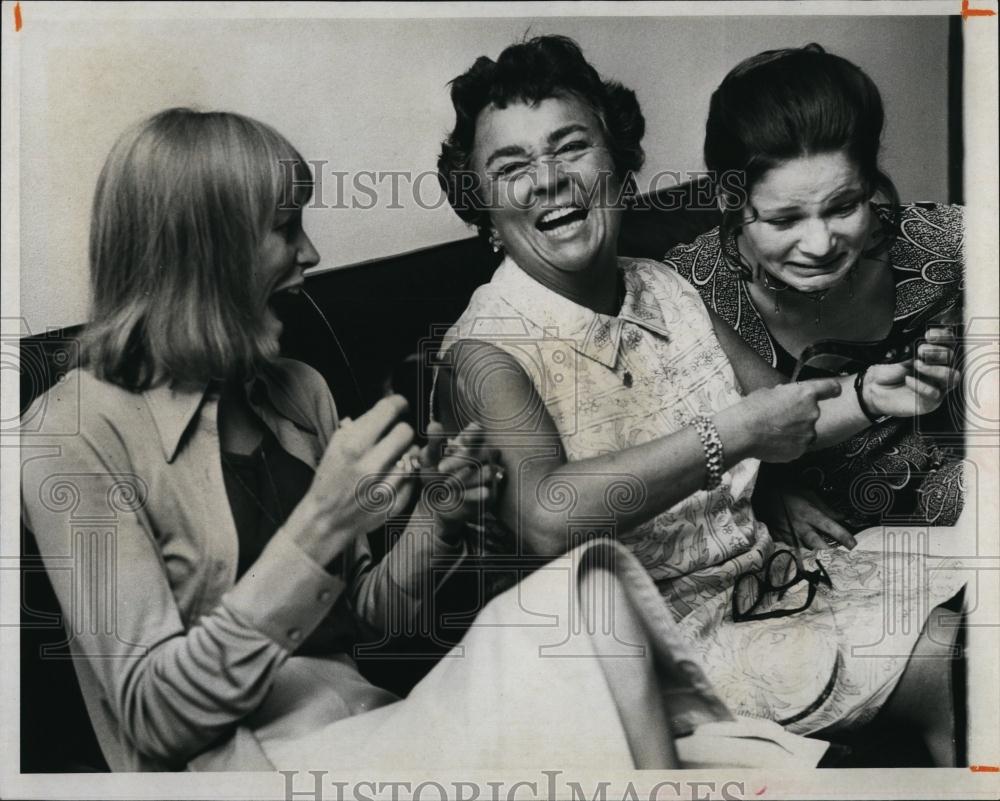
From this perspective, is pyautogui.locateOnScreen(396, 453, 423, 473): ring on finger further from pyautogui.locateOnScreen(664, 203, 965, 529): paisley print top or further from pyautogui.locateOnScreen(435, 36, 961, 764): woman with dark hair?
pyautogui.locateOnScreen(664, 203, 965, 529): paisley print top

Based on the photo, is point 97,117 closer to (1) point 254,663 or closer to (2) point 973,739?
(1) point 254,663

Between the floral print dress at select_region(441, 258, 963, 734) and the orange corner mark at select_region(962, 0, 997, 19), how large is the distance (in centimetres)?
128

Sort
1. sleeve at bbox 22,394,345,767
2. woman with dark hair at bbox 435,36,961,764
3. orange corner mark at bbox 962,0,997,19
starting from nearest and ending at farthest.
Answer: sleeve at bbox 22,394,345,767 < woman with dark hair at bbox 435,36,961,764 < orange corner mark at bbox 962,0,997,19

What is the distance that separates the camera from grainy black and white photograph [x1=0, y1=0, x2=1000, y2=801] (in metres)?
3.26

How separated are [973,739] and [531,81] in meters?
2.47

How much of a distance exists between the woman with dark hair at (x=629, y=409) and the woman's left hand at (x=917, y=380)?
0.06ft

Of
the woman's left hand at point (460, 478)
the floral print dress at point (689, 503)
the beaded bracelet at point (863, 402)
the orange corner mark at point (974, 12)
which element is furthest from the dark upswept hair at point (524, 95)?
the orange corner mark at point (974, 12)

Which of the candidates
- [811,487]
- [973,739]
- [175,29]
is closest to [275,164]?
[175,29]

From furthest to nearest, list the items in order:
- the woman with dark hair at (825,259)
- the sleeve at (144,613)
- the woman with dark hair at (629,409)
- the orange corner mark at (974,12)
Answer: the orange corner mark at (974,12) → the woman with dark hair at (825,259) → the woman with dark hair at (629,409) → the sleeve at (144,613)

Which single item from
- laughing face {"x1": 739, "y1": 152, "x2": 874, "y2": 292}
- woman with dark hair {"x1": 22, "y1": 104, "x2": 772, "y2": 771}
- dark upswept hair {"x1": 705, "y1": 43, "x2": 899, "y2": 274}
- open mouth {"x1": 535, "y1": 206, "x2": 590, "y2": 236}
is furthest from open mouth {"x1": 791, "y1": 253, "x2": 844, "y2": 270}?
woman with dark hair {"x1": 22, "y1": 104, "x2": 772, "y2": 771}

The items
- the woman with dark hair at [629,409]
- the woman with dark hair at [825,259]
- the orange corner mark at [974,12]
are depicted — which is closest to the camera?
the woman with dark hair at [629,409]

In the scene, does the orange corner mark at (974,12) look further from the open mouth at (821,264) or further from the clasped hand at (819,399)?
the clasped hand at (819,399)

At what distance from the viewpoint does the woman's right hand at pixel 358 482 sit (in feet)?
10.7

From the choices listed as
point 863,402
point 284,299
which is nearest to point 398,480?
point 284,299
